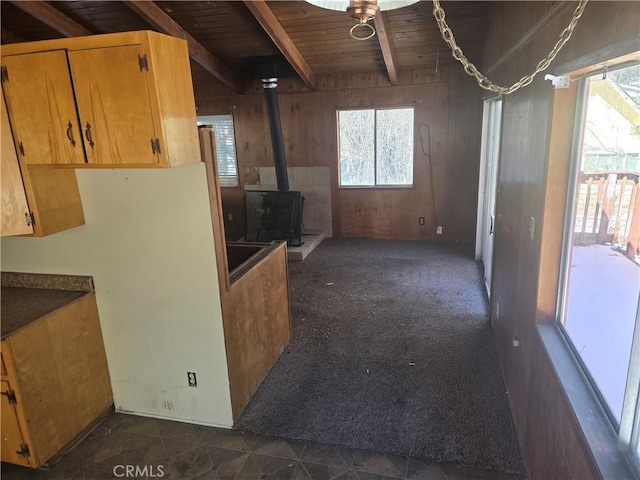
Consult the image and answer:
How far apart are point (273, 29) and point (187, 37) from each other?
1.15m

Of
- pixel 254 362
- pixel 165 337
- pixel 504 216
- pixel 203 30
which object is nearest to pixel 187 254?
pixel 165 337

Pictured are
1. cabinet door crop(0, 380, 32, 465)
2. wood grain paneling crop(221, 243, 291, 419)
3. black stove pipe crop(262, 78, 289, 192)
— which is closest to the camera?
cabinet door crop(0, 380, 32, 465)

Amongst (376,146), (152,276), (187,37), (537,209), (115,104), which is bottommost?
(152,276)

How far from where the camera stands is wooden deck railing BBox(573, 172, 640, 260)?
4.13ft

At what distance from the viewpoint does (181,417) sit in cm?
254

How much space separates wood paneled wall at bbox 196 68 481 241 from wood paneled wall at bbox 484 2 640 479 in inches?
105

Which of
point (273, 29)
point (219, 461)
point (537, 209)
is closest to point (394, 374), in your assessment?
point (219, 461)

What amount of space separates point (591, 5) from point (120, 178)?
7.23ft

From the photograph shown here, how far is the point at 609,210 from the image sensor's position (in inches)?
56.6

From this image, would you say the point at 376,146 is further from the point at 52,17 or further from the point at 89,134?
the point at 89,134

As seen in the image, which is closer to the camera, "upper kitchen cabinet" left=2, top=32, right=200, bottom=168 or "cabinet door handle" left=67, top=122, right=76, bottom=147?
"upper kitchen cabinet" left=2, top=32, right=200, bottom=168

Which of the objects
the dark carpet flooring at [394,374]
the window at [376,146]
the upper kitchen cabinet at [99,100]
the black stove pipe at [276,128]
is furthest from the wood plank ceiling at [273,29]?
the dark carpet flooring at [394,374]

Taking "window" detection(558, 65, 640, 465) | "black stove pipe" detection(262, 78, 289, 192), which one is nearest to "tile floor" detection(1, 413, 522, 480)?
"window" detection(558, 65, 640, 465)

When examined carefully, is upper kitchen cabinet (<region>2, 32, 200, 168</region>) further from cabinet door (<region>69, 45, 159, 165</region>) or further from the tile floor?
the tile floor
